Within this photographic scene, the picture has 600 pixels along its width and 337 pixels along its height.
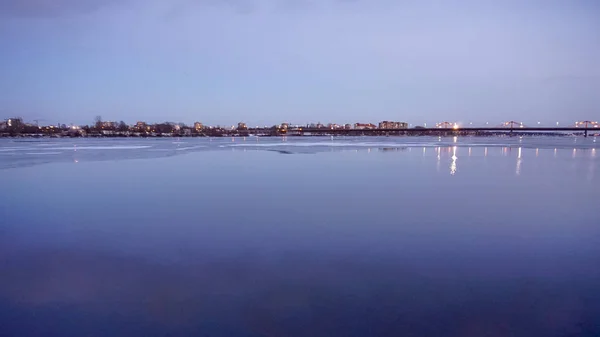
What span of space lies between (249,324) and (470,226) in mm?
3913

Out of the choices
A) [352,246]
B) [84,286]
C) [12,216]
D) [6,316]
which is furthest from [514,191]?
[12,216]

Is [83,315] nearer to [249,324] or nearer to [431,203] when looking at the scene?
[249,324]

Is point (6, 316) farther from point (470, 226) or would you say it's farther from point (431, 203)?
point (431, 203)

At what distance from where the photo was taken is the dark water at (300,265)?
291 cm

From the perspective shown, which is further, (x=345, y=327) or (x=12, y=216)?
(x=12, y=216)

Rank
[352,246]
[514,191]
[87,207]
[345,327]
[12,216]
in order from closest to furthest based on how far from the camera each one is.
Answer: [345,327] < [352,246] < [12,216] < [87,207] < [514,191]

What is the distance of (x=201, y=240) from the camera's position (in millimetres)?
4867

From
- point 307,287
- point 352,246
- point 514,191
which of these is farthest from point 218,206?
point 514,191

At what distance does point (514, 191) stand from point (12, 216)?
982 centimetres

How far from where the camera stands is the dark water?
2.91 metres

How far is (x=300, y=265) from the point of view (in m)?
4.00

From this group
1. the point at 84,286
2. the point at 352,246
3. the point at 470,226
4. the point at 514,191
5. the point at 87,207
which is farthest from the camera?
the point at 514,191

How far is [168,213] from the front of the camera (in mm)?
6398

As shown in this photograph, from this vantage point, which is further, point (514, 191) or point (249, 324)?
point (514, 191)
